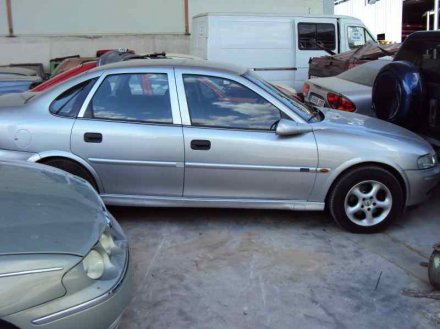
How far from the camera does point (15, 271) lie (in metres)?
2.21

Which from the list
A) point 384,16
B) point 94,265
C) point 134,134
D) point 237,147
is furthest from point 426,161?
point 384,16

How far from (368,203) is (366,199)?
0.04 meters

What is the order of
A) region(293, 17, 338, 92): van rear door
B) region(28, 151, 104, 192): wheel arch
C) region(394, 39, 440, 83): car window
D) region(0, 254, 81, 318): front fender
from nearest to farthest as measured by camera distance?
region(0, 254, 81, 318): front fender
region(28, 151, 104, 192): wheel arch
region(394, 39, 440, 83): car window
region(293, 17, 338, 92): van rear door

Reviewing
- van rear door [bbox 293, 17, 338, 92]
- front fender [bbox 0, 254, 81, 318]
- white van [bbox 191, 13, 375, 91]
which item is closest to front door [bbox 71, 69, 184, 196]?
front fender [bbox 0, 254, 81, 318]

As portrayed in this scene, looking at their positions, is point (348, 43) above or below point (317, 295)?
above

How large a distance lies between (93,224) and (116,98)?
211cm

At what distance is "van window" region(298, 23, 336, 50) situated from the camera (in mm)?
11750

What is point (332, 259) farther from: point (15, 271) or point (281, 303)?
point (15, 271)

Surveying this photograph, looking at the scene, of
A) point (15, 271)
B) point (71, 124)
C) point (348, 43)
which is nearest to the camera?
point (15, 271)

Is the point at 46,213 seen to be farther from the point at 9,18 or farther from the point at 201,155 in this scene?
the point at 9,18

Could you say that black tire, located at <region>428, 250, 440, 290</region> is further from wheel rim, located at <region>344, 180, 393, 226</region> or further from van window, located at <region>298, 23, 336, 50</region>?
van window, located at <region>298, 23, 336, 50</region>

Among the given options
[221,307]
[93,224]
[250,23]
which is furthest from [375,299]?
[250,23]

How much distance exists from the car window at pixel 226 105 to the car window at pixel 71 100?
34.4 inches

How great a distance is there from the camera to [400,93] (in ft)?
18.1
